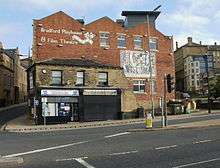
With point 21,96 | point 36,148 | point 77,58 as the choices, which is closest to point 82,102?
point 77,58

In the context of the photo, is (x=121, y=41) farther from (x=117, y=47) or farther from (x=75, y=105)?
(x=75, y=105)

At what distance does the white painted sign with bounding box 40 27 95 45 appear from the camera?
52875 mm

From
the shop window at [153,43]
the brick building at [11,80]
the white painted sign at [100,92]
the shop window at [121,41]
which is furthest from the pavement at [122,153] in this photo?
the brick building at [11,80]

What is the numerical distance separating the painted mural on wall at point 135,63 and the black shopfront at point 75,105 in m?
5.10

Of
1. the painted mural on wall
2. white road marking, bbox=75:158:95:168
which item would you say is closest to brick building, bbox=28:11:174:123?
the painted mural on wall

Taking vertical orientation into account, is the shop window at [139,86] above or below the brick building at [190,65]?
below

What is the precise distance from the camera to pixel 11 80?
9275 centimetres

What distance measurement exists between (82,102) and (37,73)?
588 cm

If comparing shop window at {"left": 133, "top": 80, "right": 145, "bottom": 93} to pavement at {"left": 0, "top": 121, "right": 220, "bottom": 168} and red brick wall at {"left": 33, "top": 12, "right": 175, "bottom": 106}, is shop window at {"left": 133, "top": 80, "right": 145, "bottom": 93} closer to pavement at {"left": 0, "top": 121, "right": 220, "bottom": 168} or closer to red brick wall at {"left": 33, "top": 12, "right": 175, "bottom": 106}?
red brick wall at {"left": 33, "top": 12, "right": 175, "bottom": 106}

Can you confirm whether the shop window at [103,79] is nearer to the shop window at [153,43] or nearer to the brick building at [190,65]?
the shop window at [153,43]

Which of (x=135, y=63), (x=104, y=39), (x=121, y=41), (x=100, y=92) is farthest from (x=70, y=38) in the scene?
(x=135, y=63)

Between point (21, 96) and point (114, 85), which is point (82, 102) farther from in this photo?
point (21, 96)

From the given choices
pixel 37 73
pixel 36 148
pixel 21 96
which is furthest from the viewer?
pixel 21 96

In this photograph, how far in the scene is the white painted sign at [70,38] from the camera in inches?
2082
